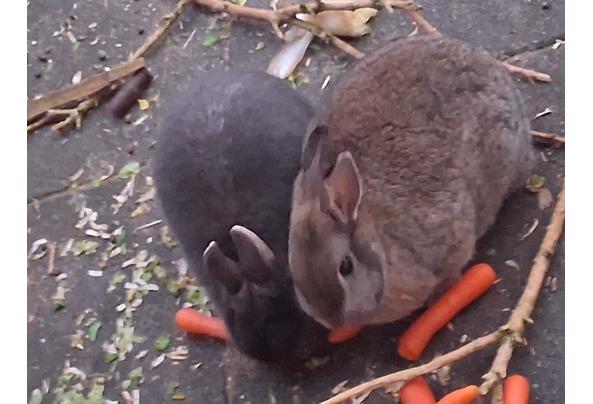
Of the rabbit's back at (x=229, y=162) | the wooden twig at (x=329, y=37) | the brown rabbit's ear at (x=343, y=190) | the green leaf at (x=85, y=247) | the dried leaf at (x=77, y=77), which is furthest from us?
the dried leaf at (x=77, y=77)

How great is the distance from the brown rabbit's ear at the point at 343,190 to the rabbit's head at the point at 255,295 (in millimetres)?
258

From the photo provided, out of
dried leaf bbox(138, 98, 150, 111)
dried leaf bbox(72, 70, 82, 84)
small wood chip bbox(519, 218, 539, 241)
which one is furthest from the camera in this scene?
dried leaf bbox(72, 70, 82, 84)

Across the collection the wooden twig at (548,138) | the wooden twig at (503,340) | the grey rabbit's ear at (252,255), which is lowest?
the wooden twig at (503,340)

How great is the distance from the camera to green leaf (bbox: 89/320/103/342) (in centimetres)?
276

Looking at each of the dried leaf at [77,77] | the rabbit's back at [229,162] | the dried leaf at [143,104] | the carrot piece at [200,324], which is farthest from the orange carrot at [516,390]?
the dried leaf at [77,77]

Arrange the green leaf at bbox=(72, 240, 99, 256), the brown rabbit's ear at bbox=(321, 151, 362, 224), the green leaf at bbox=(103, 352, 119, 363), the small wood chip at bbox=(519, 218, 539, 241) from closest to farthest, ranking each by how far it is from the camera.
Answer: the brown rabbit's ear at bbox=(321, 151, 362, 224)
the small wood chip at bbox=(519, 218, 539, 241)
the green leaf at bbox=(103, 352, 119, 363)
the green leaf at bbox=(72, 240, 99, 256)

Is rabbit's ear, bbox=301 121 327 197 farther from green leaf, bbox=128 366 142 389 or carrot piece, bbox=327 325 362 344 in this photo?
green leaf, bbox=128 366 142 389

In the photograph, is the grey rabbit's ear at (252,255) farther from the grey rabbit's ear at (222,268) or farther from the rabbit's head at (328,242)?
the rabbit's head at (328,242)

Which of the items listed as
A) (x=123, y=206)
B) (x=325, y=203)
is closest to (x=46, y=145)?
(x=123, y=206)

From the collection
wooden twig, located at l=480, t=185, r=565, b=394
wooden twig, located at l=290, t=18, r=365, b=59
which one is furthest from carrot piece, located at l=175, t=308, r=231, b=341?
wooden twig, located at l=290, t=18, r=365, b=59

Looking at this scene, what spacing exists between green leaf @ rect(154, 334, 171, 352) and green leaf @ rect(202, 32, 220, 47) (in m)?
1.07

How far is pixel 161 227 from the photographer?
9.54ft

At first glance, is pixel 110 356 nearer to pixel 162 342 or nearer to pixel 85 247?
pixel 162 342

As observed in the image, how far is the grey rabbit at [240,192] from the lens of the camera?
2.29m
